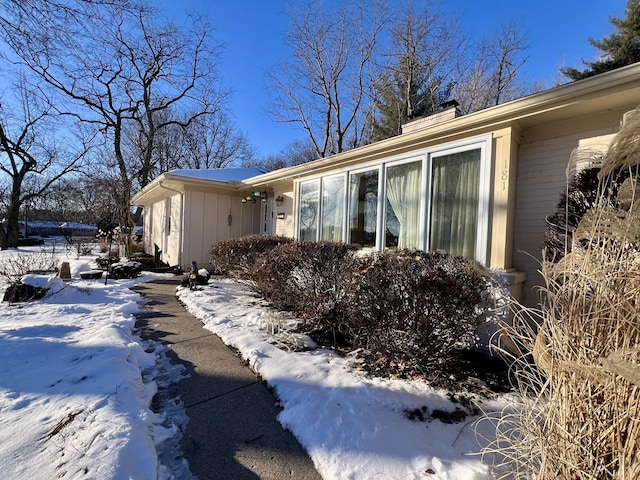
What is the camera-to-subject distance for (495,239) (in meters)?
4.05

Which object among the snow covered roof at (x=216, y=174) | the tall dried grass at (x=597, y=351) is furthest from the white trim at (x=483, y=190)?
the snow covered roof at (x=216, y=174)

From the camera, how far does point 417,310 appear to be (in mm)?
2740

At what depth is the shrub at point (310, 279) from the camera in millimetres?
4109

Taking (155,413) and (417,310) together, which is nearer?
(155,413)

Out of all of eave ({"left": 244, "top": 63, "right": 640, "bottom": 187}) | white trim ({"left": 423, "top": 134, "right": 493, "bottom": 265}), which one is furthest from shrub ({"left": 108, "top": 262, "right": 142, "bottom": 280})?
white trim ({"left": 423, "top": 134, "right": 493, "bottom": 265})

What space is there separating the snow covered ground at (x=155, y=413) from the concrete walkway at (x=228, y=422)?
87 millimetres

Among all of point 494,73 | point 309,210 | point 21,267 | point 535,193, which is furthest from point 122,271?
point 494,73

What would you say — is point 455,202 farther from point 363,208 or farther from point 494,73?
point 494,73

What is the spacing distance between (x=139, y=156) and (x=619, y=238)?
24299 mm

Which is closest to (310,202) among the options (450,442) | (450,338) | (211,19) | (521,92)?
Answer: (450,338)

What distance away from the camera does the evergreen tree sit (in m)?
11.4

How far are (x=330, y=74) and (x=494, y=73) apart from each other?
26.9 ft

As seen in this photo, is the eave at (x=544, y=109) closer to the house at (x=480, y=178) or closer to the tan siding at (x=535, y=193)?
the house at (x=480, y=178)

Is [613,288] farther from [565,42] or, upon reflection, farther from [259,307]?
[565,42]
